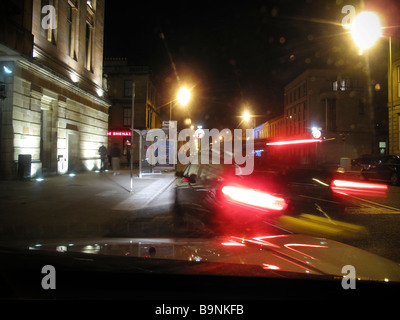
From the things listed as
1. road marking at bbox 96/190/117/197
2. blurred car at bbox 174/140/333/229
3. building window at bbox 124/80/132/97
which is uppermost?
building window at bbox 124/80/132/97

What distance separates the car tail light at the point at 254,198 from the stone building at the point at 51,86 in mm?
11715

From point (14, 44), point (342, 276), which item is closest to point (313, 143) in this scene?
point (14, 44)

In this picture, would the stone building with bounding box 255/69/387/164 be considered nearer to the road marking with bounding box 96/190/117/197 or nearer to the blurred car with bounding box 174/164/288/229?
the road marking with bounding box 96/190/117/197

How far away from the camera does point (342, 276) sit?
2170mm

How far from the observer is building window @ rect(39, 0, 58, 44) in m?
17.3

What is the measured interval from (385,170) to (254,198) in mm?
13910

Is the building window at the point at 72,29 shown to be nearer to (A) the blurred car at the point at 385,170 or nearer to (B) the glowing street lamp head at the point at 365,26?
(B) the glowing street lamp head at the point at 365,26

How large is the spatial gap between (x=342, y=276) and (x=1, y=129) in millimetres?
15948

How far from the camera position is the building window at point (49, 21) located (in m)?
17.3

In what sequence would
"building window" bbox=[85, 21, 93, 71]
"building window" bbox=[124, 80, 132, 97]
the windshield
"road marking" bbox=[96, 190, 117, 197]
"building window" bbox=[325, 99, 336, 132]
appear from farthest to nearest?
"building window" bbox=[325, 99, 336, 132]
"building window" bbox=[124, 80, 132, 97]
"building window" bbox=[85, 21, 93, 71]
"road marking" bbox=[96, 190, 117, 197]
the windshield

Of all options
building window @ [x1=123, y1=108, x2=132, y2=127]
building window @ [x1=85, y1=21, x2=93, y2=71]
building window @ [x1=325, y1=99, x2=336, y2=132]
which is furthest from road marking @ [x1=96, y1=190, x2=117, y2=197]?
building window @ [x1=325, y1=99, x2=336, y2=132]

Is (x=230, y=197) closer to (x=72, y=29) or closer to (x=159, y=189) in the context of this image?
(x=159, y=189)

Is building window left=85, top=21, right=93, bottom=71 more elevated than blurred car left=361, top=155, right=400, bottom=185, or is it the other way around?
building window left=85, top=21, right=93, bottom=71

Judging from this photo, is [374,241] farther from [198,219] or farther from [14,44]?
[14,44]
